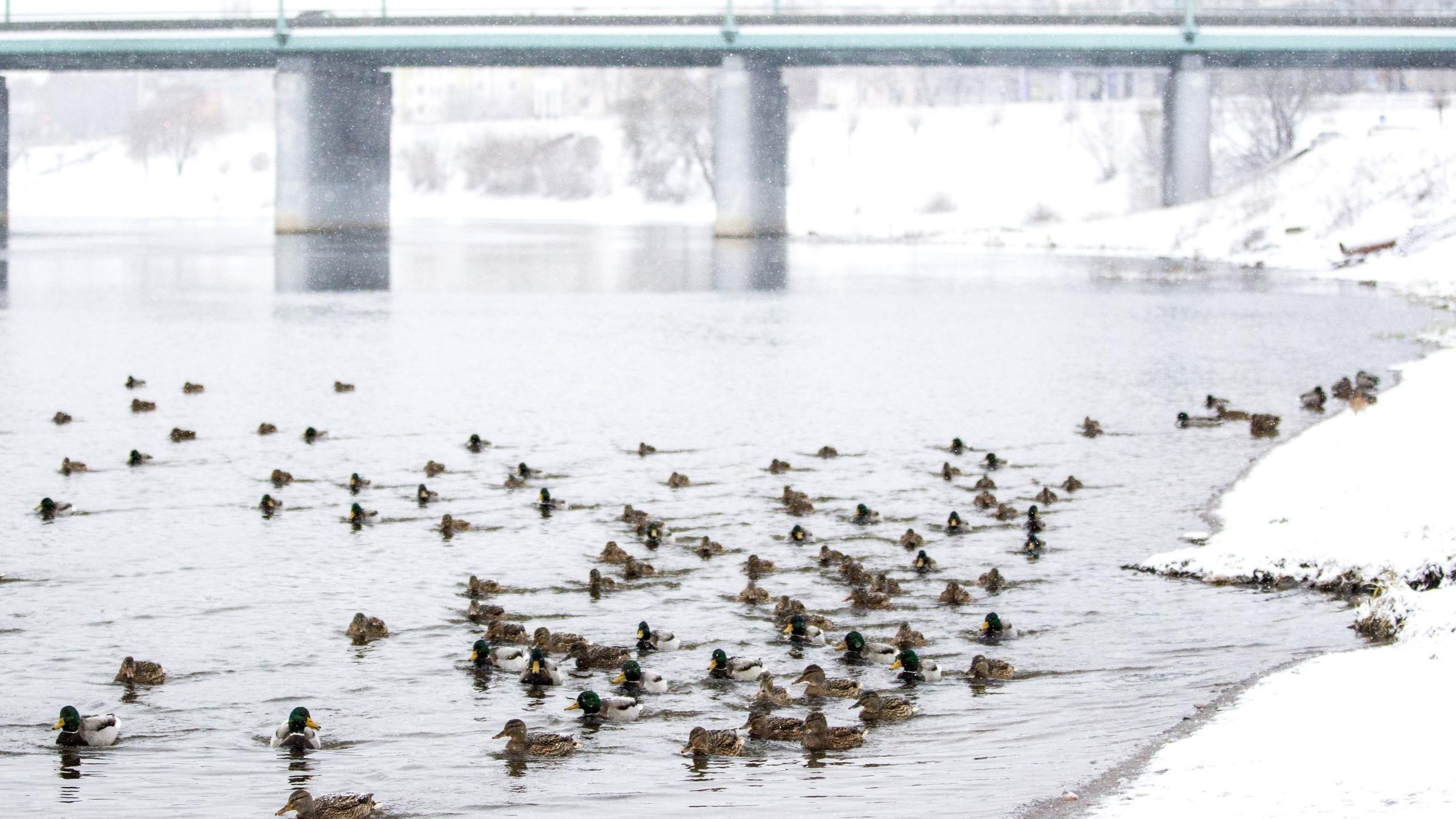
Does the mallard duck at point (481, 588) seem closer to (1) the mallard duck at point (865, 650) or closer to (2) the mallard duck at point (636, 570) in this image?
(2) the mallard duck at point (636, 570)

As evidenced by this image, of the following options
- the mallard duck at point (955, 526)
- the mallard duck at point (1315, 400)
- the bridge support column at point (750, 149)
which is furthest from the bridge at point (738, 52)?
the mallard duck at point (955, 526)

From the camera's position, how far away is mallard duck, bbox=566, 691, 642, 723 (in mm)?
13930

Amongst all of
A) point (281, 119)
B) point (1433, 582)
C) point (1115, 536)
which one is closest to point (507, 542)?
point (1115, 536)

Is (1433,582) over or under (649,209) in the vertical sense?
under

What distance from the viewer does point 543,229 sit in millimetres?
121125

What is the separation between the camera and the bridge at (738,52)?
87250 mm

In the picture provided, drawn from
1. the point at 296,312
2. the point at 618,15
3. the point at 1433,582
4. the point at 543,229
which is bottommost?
the point at 1433,582

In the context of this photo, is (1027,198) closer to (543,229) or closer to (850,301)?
(543,229)

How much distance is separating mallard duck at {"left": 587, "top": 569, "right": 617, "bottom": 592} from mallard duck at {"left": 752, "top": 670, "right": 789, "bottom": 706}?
3952 millimetres

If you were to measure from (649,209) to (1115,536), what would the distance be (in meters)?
132

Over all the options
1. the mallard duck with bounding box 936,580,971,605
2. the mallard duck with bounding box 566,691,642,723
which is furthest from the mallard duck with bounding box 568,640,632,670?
the mallard duck with bounding box 936,580,971,605

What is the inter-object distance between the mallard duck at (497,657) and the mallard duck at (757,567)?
150 inches

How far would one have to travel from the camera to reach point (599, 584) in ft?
59.9

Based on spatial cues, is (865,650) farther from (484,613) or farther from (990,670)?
(484,613)
